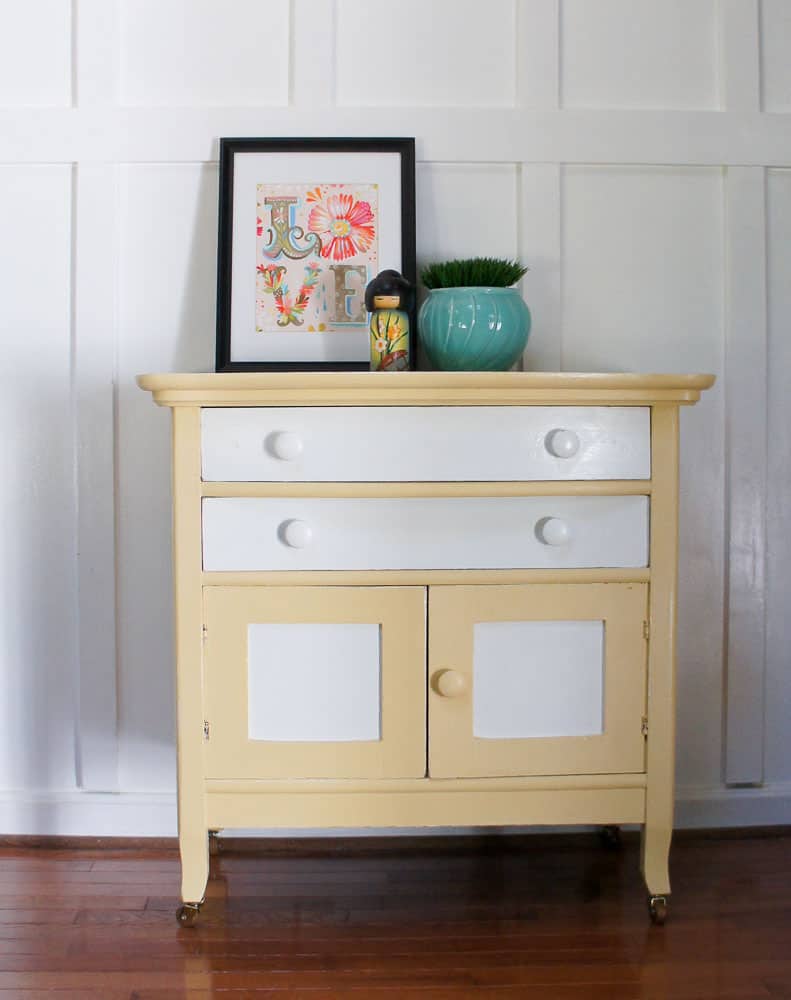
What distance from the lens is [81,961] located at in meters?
1.43

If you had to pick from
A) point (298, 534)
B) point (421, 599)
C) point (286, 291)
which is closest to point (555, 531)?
point (421, 599)

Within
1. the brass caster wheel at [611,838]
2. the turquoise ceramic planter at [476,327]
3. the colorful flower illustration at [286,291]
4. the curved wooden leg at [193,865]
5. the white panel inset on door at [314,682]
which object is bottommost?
the brass caster wheel at [611,838]

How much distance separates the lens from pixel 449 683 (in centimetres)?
143

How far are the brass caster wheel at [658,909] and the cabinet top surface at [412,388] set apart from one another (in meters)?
0.87

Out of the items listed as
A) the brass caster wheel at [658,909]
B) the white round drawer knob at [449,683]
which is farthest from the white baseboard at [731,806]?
the white round drawer knob at [449,683]

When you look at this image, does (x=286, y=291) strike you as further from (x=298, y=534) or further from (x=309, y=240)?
(x=298, y=534)

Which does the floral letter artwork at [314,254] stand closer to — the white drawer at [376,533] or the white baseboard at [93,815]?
the white drawer at [376,533]

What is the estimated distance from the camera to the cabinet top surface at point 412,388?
139cm

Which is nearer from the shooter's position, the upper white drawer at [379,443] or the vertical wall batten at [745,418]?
the upper white drawer at [379,443]

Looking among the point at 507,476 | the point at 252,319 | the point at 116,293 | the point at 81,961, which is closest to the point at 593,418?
the point at 507,476

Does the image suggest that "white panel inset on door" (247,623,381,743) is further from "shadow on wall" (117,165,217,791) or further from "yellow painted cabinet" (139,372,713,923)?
"shadow on wall" (117,165,217,791)

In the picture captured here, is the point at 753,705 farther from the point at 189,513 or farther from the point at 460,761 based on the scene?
the point at 189,513

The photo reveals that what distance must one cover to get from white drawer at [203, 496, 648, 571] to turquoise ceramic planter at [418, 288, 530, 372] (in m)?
0.34

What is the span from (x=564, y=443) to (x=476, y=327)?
0.33m
